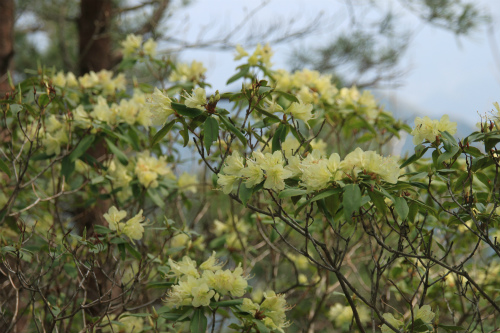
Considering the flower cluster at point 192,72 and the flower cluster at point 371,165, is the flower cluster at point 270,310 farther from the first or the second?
the flower cluster at point 192,72

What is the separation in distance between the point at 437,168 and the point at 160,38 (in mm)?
2838

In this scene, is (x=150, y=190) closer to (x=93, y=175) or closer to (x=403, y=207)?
(x=93, y=175)

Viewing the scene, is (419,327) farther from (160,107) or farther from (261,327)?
(160,107)

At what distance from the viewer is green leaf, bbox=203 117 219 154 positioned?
4.15 feet

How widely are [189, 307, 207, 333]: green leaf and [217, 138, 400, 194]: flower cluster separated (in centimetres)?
31

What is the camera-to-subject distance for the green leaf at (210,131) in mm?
1266

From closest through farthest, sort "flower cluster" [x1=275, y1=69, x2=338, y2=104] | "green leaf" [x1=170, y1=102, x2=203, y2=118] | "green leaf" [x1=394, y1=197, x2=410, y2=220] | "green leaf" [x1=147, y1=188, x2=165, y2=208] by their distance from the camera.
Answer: "green leaf" [x1=394, y1=197, x2=410, y2=220]
"green leaf" [x1=170, y1=102, x2=203, y2=118]
"green leaf" [x1=147, y1=188, x2=165, y2=208]
"flower cluster" [x1=275, y1=69, x2=338, y2=104]

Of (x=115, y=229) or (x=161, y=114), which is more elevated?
(x=161, y=114)

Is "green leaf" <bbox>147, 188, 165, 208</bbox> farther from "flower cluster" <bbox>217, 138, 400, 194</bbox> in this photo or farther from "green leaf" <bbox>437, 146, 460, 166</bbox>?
"green leaf" <bbox>437, 146, 460, 166</bbox>

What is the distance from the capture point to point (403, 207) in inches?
46.3

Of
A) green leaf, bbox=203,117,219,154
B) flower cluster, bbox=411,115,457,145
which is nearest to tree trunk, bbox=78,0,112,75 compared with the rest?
green leaf, bbox=203,117,219,154

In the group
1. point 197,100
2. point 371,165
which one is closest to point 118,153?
point 197,100

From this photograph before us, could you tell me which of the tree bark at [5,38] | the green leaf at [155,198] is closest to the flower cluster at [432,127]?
the green leaf at [155,198]

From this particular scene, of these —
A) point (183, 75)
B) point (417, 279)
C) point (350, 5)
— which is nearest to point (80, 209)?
point (183, 75)
